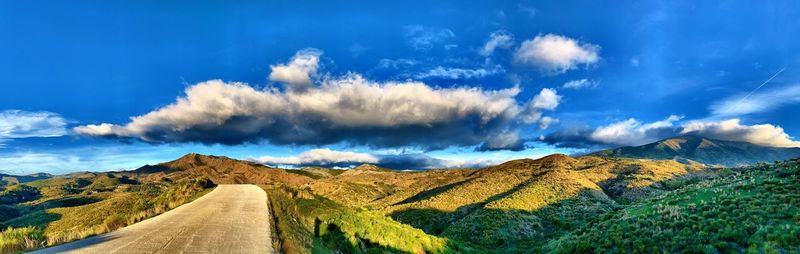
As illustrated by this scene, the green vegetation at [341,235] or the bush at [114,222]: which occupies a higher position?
the bush at [114,222]

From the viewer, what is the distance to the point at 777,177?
29750mm

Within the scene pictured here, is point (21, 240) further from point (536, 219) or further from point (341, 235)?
point (536, 219)

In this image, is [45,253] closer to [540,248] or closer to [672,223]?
[672,223]

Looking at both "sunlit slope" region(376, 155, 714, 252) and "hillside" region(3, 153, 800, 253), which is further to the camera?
"sunlit slope" region(376, 155, 714, 252)

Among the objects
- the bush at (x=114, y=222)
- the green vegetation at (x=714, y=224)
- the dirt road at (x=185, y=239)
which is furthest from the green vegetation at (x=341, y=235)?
the green vegetation at (x=714, y=224)

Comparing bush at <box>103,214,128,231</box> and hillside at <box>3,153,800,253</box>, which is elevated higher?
bush at <box>103,214,128,231</box>

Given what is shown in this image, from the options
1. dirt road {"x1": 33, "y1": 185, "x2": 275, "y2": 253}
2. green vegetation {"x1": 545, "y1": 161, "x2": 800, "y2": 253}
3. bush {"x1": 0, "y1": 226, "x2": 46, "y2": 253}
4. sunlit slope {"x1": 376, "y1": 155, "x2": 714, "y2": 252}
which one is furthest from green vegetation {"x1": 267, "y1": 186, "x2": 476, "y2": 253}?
sunlit slope {"x1": 376, "y1": 155, "x2": 714, "y2": 252}

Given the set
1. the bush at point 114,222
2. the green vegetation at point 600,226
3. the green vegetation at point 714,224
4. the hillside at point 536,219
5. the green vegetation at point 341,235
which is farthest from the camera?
the hillside at point 536,219

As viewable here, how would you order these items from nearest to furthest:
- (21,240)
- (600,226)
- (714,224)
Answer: (21,240), (714,224), (600,226)

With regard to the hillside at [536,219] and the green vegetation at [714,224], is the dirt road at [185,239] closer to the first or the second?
the hillside at [536,219]

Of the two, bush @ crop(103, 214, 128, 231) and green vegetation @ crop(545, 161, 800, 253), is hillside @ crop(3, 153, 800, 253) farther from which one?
bush @ crop(103, 214, 128, 231)

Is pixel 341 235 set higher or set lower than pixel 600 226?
higher

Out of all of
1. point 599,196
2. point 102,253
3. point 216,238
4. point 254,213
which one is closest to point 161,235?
point 216,238

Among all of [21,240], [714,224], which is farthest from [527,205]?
[21,240]
